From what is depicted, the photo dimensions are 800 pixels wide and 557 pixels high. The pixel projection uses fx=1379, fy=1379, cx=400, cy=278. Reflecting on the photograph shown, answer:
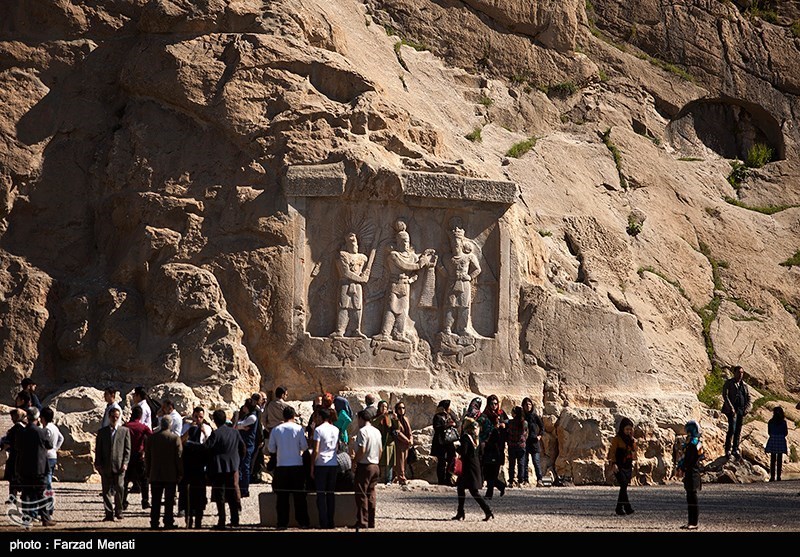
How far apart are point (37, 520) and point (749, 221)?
21.4 meters

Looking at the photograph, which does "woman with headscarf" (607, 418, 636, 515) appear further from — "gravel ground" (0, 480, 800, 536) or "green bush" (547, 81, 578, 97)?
"green bush" (547, 81, 578, 97)

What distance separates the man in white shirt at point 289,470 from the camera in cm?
1670

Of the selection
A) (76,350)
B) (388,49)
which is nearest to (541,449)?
(76,350)

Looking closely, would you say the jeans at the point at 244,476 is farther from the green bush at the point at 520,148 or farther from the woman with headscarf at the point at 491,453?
the green bush at the point at 520,148

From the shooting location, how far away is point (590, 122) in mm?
33562

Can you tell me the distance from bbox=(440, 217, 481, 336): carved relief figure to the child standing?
5703mm

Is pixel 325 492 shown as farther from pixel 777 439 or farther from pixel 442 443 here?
pixel 777 439

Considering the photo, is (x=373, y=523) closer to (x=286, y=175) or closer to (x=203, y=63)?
(x=286, y=175)

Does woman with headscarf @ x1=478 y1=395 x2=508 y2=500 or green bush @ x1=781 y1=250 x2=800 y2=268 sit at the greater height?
green bush @ x1=781 y1=250 x2=800 y2=268

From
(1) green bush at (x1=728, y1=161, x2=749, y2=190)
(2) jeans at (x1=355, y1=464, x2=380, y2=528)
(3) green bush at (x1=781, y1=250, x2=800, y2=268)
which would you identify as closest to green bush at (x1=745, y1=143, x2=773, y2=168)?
(1) green bush at (x1=728, y1=161, x2=749, y2=190)

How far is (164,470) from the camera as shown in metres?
16.5

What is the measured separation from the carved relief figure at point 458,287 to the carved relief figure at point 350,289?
1596 mm

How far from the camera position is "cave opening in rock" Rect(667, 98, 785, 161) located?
3556cm

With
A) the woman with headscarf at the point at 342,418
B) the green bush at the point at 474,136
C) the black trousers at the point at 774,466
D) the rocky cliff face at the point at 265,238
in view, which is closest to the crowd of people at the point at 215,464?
the woman with headscarf at the point at 342,418
